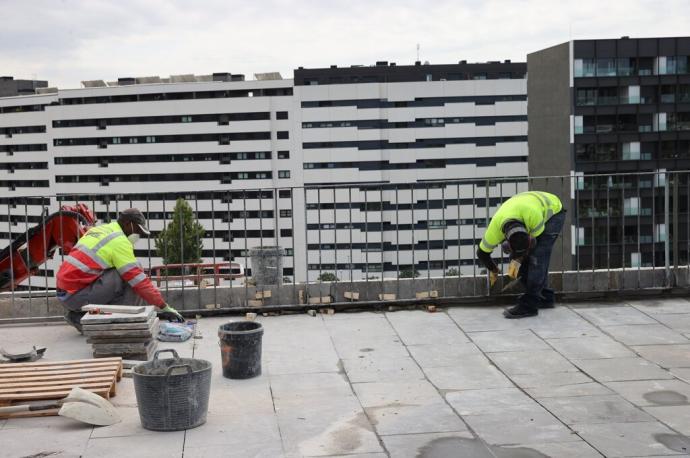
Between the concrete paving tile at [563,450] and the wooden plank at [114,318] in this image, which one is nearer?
the concrete paving tile at [563,450]

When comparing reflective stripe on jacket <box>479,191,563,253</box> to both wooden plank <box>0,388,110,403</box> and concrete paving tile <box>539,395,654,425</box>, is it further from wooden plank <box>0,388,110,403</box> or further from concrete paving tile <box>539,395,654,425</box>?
wooden plank <box>0,388,110,403</box>

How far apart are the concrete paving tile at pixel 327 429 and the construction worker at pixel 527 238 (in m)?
3.48

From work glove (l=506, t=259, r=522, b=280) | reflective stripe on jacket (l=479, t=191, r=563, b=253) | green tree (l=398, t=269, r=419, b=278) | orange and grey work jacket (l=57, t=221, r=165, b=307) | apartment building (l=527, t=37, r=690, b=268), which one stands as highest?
apartment building (l=527, t=37, r=690, b=268)

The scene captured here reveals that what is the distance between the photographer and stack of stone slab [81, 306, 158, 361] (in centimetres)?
780

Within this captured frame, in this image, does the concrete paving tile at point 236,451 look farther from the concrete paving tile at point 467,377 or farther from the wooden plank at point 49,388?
the concrete paving tile at point 467,377

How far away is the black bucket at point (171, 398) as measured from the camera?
6027 millimetres

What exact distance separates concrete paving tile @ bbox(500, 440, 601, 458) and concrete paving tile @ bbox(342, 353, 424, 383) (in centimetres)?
187

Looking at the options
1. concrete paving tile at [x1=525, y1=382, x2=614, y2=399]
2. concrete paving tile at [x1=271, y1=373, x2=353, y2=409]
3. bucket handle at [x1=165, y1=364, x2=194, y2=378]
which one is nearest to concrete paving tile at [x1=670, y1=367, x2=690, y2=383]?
concrete paving tile at [x1=525, y1=382, x2=614, y2=399]

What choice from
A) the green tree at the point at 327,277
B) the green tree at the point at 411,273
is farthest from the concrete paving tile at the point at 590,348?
the green tree at the point at 327,277

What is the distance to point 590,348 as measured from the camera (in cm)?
839

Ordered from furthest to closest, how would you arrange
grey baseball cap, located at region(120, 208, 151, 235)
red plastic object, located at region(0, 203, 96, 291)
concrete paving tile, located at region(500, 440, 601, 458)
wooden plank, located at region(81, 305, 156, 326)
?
red plastic object, located at region(0, 203, 96, 291) < grey baseball cap, located at region(120, 208, 151, 235) < wooden plank, located at region(81, 305, 156, 326) < concrete paving tile, located at region(500, 440, 601, 458)

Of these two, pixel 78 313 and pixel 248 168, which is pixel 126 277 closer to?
pixel 78 313

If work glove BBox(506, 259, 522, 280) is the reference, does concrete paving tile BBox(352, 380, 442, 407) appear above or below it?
below

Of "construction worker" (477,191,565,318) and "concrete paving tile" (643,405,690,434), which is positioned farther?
"construction worker" (477,191,565,318)
